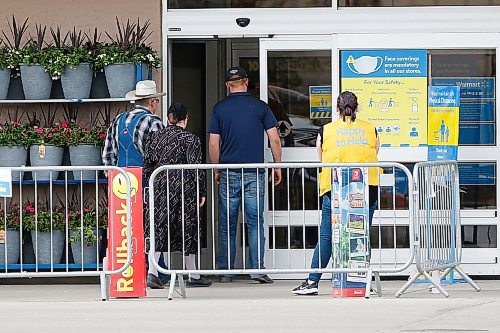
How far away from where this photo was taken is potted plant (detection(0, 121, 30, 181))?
12969mm

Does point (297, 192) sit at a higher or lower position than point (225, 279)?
higher

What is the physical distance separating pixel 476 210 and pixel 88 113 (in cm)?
404

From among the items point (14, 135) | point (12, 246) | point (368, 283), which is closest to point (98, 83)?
point (14, 135)

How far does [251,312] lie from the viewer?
33.9 ft

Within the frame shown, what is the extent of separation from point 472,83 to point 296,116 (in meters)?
1.81

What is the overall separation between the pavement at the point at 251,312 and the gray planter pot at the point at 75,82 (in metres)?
2.00

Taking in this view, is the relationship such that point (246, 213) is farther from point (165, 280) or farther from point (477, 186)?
point (477, 186)

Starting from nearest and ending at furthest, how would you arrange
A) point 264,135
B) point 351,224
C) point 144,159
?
1. point 351,224
2. point 144,159
3. point 264,135

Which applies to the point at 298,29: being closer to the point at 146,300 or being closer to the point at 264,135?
the point at 264,135

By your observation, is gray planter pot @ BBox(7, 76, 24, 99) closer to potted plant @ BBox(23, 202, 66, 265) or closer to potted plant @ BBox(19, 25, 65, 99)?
potted plant @ BBox(19, 25, 65, 99)

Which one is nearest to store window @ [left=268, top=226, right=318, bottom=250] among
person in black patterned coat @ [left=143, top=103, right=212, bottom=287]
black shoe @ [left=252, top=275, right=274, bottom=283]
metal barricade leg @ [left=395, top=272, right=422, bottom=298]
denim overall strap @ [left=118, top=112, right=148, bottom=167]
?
black shoe @ [left=252, top=275, right=274, bottom=283]

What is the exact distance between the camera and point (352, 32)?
13320 mm

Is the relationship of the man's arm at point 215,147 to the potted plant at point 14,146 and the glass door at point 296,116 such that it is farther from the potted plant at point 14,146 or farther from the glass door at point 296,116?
the potted plant at point 14,146

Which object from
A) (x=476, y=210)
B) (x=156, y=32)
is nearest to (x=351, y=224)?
(x=476, y=210)
